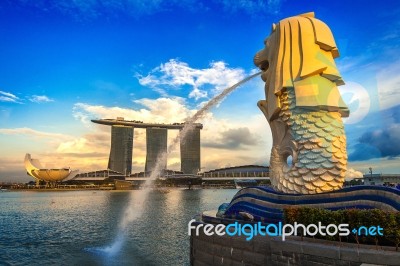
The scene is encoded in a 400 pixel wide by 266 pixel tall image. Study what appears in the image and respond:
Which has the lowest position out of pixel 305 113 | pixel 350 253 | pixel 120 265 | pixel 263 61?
pixel 120 265

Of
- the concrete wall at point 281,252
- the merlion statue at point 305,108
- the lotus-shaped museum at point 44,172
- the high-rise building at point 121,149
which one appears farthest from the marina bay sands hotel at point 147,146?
the concrete wall at point 281,252

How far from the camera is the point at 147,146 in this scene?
191m

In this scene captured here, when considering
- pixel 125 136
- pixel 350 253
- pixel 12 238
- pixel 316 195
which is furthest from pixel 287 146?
pixel 125 136

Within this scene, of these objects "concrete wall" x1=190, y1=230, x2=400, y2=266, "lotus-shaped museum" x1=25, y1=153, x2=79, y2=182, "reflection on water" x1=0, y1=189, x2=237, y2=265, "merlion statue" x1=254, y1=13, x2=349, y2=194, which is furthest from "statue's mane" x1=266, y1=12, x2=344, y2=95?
"lotus-shaped museum" x1=25, y1=153, x2=79, y2=182

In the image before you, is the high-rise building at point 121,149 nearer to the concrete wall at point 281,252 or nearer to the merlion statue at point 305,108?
the merlion statue at point 305,108

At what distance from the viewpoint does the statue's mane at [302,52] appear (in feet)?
61.6

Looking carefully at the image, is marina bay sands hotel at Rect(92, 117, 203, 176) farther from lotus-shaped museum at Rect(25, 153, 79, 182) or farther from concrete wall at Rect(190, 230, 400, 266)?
concrete wall at Rect(190, 230, 400, 266)

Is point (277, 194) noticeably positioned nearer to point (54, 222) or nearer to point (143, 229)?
point (143, 229)

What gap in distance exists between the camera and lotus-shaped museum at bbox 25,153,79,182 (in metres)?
155

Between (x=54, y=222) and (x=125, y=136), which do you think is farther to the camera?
(x=125, y=136)

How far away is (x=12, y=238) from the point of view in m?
30.5

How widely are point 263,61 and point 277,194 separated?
8.92m

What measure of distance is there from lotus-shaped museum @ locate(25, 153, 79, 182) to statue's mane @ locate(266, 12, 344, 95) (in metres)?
154

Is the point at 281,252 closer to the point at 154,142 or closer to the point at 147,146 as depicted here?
the point at 154,142
